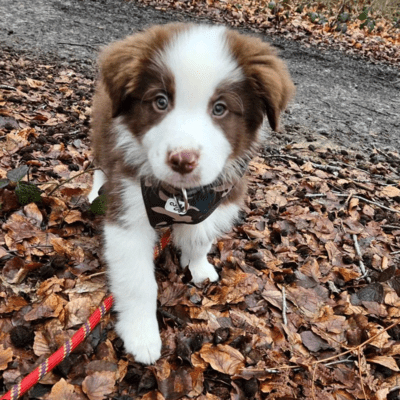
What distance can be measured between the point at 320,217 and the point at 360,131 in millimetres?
2762

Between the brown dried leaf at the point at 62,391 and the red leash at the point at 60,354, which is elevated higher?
the red leash at the point at 60,354

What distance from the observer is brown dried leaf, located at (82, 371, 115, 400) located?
5.84ft

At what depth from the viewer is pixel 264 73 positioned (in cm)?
195

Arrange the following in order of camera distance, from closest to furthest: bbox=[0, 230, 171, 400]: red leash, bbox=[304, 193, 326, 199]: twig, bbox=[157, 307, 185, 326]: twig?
bbox=[0, 230, 171, 400]: red leash
bbox=[157, 307, 185, 326]: twig
bbox=[304, 193, 326, 199]: twig

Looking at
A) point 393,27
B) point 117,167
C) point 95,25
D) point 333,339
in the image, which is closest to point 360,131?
point 333,339

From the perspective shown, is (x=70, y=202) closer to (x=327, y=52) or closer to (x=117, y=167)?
(x=117, y=167)

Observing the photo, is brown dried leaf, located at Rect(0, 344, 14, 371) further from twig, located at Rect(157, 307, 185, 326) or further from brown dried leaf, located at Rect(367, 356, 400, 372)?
brown dried leaf, located at Rect(367, 356, 400, 372)

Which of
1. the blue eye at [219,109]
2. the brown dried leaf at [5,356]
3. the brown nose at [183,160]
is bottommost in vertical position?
the brown dried leaf at [5,356]

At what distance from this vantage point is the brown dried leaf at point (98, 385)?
178 cm

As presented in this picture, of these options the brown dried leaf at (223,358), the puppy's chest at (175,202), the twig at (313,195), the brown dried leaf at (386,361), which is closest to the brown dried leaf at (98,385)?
the brown dried leaf at (223,358)

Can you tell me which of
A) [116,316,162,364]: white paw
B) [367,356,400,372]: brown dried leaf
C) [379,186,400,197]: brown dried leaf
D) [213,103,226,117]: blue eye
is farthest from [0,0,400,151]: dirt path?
[116,316,162,364]: white paw

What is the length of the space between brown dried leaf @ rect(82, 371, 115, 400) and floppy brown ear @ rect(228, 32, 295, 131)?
1.59m

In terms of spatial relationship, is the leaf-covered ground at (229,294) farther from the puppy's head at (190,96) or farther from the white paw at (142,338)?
the puppy's head at (190,96)

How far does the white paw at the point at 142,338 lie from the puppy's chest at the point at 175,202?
0.55m
